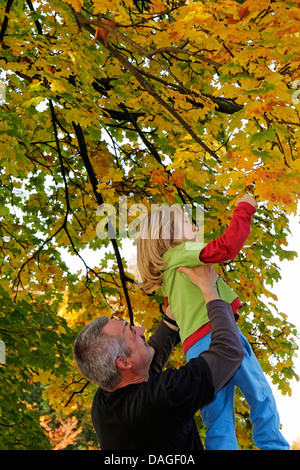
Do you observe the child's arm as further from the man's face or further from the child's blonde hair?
the man's face

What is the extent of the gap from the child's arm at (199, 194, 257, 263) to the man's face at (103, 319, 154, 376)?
602 millimetres

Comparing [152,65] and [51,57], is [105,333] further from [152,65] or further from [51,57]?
[152,65]

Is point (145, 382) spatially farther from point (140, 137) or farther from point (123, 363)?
point (140, 137)

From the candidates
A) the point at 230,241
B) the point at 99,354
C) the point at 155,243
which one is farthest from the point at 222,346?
the point at 155,243

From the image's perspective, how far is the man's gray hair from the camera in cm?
205

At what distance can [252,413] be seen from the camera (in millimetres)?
2486

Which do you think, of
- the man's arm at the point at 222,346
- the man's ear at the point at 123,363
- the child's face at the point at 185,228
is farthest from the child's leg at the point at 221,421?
the child's face at the point at 185,228

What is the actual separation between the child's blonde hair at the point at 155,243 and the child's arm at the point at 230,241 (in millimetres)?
294

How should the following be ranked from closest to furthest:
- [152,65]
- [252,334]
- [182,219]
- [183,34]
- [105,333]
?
[105,333] → [182,219] → [183,34] → [152,65] → [252,334]

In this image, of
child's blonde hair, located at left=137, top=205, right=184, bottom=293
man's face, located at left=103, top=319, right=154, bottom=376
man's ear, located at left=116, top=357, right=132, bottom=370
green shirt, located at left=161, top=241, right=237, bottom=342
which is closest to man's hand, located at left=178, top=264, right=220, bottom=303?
green shirt, located at left=161, top=241, right=237, bottom=342

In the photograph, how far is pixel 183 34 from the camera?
10.6 feet

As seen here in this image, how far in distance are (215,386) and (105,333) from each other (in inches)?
20.0
